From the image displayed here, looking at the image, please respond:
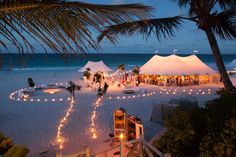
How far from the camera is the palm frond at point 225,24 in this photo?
203 inches

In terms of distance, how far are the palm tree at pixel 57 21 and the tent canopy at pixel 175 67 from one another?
1747 centimetres

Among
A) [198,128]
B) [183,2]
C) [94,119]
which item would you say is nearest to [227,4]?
[183,2]

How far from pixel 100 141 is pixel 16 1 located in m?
6.81

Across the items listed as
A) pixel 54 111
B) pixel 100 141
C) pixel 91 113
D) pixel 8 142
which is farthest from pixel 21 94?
pixel 8 142

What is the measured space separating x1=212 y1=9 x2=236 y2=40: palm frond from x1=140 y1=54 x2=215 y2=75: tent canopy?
42.3ft

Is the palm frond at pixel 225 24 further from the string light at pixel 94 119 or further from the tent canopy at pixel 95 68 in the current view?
the tent canopy at pixel 95 68

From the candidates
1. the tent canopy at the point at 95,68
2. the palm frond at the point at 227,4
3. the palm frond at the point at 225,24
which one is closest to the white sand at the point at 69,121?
the palm frond at the point at 225,24

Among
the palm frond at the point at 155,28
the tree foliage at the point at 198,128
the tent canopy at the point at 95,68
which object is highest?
the tent canopy at the point at 95,68

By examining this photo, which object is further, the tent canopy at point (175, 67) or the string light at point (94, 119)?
the tent canopy at point (175, 67)

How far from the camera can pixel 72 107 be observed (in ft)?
41.9

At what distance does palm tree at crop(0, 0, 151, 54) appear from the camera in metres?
1.31

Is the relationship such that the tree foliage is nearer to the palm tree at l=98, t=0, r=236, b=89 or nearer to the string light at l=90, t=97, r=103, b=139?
the palm tree at l=98, t=0, r=236, b=89

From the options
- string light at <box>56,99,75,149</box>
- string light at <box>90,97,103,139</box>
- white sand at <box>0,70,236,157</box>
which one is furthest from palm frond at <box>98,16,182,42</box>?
string light at <box>90,97,103,139</box>

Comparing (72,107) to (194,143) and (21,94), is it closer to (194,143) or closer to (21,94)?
(21,94)
